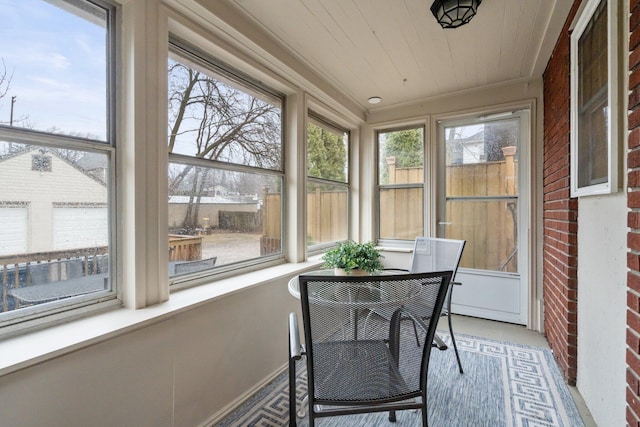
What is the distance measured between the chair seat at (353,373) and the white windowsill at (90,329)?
2.64 ft

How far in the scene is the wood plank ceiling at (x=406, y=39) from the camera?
1926 millimetres

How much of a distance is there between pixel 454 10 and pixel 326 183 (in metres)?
1.94

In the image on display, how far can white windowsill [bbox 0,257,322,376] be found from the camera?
106cm

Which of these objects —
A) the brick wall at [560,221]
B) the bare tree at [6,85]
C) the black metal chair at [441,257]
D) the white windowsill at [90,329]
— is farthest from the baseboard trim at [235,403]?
the brick wall at [560,221]

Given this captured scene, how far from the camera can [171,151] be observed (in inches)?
69.5

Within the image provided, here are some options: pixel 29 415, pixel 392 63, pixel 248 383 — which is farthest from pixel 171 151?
pixel 392 63

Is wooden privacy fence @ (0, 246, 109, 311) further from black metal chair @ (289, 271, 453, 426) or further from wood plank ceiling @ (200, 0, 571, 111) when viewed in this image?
wood plank ceiling @ (200, 0, 571, 111)

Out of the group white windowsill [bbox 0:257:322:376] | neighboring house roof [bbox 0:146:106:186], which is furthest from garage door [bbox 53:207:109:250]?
white windowsill [bbox 0:257:322:376]

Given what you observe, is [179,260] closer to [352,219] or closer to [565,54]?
[352,219]

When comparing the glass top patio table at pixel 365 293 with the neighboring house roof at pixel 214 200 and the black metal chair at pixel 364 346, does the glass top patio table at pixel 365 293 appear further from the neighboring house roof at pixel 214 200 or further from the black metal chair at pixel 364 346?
the neighboring house roof at pixel 214 200

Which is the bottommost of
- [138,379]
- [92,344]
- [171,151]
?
[138,379]

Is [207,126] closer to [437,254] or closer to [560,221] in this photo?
[437,254]

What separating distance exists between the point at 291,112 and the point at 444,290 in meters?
2.09

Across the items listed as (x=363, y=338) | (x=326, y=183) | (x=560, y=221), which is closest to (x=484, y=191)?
(x=560, y=221)
